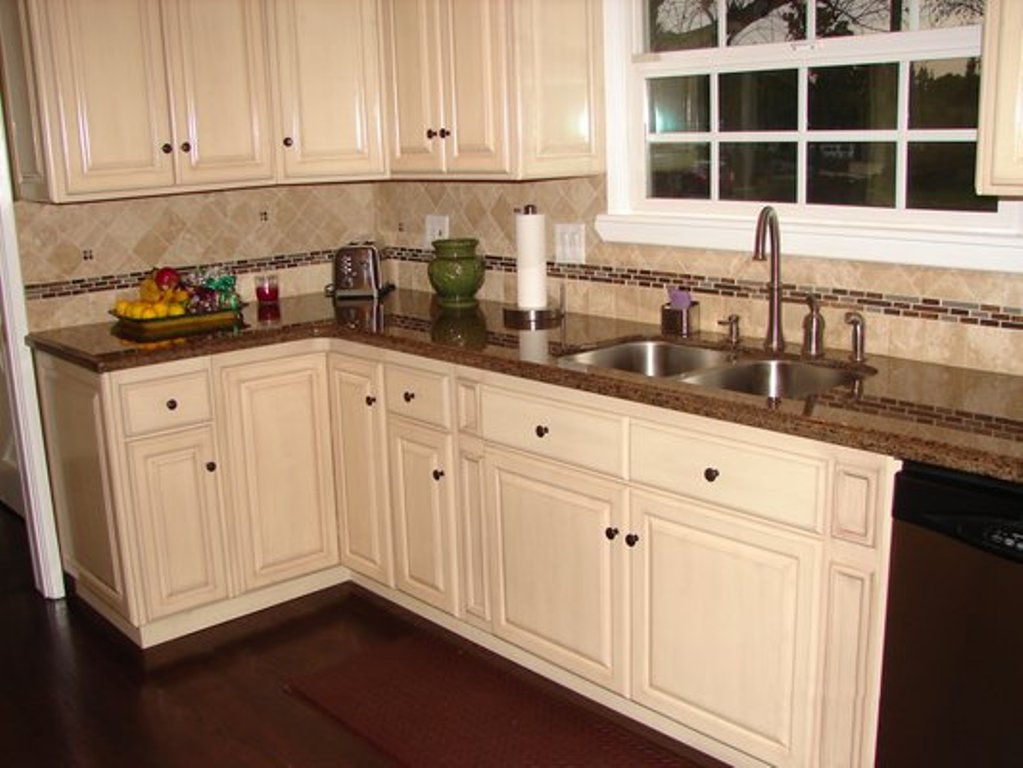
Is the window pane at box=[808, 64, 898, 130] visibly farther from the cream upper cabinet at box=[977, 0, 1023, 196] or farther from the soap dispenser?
the cream upper cabinet at box=[977, 0, 1023, 196]

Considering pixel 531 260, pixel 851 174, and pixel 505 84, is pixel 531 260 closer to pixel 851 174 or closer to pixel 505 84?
pixel 505 84

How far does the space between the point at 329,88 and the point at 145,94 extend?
609 millimetres

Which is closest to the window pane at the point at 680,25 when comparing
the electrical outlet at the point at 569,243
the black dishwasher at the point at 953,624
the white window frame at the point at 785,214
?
the white window frame at the point at 785,214

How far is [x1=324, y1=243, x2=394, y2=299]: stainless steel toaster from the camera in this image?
13.1 ft

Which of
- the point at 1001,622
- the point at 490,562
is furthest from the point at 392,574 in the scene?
the point at 1001,622

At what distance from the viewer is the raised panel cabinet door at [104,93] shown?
3229mm

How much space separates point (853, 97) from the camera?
9.38 feet

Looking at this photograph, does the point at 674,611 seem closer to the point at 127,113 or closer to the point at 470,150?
the point at 470,150

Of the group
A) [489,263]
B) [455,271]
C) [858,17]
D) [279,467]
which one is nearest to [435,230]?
[489,263]

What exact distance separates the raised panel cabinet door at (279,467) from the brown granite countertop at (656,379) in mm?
135

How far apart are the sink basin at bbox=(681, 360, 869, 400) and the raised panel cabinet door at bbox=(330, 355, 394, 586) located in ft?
3.46

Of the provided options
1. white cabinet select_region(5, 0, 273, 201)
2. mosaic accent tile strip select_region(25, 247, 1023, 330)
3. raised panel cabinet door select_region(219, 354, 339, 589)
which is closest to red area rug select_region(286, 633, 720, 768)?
raised panel cabinet door select_region(219, 354, 339, 589)

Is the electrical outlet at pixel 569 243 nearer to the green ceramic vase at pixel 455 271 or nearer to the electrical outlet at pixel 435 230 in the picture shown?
the green ceramic vase at pixel 455 271

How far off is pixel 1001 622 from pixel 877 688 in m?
0.34
